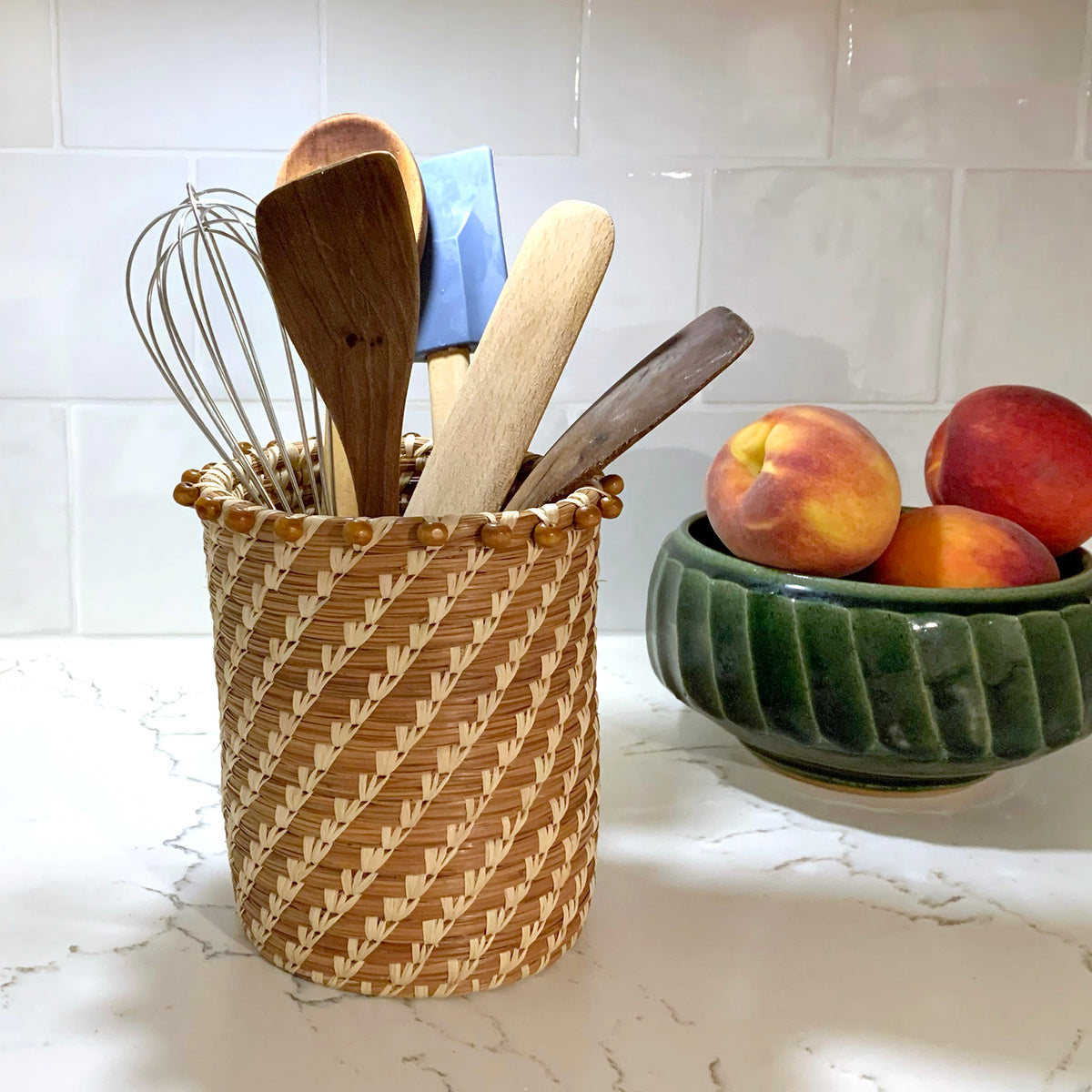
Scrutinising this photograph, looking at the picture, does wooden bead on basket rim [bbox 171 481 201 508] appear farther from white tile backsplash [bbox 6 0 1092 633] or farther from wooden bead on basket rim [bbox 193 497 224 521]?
white tile backsplash [bbox 6 0 1092 633]

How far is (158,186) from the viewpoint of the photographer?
0.72m

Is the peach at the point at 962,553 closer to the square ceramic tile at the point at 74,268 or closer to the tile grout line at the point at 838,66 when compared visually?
the tile grout line at the point at 838,66

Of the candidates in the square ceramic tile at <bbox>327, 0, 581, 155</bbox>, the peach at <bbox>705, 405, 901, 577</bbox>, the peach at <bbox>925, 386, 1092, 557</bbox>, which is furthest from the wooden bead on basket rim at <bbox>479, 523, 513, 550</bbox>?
the square ceramic tile at <bbox>327, 0, 581, 155</bbox>

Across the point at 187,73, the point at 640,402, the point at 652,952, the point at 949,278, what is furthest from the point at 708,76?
the point at 652,952

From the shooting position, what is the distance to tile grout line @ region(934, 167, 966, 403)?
2.52ft

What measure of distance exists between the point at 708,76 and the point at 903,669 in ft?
1.36

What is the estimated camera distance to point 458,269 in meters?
0.52

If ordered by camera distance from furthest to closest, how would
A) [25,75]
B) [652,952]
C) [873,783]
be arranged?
1. [25,75]
2. [873,783]
3. [652,952]

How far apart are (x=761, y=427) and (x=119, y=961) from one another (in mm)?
376

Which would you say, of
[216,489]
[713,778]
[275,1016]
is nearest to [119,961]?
[275,1016]

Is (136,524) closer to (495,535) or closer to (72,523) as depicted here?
(72,523)

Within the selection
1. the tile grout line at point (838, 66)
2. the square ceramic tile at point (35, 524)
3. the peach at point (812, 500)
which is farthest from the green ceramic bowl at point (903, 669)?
the square ceramic tile at point (35, 524)

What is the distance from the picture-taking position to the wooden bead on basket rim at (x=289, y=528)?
369mm

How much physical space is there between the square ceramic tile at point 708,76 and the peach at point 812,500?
0.83 feet
